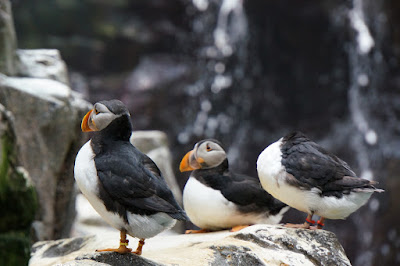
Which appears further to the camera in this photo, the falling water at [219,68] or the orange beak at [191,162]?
the falling water at [219,68]

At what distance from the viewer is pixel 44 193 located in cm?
533

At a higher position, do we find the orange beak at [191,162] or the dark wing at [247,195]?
the orange beak at [191,162]

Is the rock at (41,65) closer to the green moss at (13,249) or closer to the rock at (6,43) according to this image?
the rock at (6,43)

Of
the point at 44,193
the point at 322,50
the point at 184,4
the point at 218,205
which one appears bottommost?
the point at 44,193

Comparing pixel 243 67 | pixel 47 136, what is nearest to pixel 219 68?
pixel 243 67

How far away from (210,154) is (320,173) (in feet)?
3.22

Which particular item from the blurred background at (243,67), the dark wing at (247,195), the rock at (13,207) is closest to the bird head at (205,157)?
the dark wing at (247,195)

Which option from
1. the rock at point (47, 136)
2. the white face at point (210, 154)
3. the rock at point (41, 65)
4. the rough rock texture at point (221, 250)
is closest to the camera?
the rough rock texture at point (221, 250)

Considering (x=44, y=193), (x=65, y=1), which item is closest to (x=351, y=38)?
(x=65, y=1)

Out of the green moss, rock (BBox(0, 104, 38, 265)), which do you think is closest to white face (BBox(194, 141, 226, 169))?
rock (BBox(0, 104, 38, 265))

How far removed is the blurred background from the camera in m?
10.2

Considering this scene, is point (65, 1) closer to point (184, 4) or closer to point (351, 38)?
point (184, 4)

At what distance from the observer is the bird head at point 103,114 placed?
9.61 ft

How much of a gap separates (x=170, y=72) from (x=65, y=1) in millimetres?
2621
